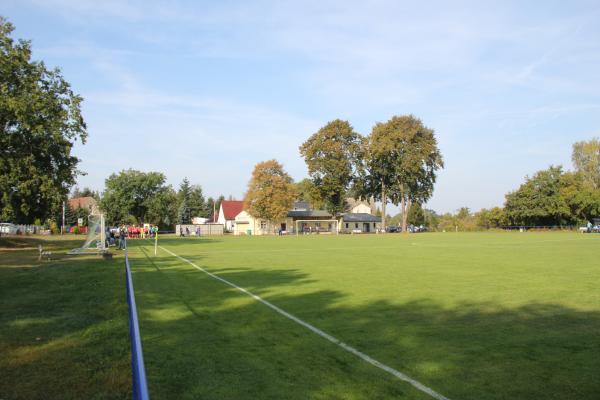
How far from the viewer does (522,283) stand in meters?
14.2

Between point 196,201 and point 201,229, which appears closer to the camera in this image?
point 201,229

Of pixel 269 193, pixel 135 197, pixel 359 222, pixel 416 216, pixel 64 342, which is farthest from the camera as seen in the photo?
pixel 416 216

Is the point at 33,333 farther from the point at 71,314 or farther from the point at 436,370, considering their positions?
the point at 436,370

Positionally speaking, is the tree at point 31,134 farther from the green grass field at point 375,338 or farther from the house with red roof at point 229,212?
the house with red roof at point 229,212

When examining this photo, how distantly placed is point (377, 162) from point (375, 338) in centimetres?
7885

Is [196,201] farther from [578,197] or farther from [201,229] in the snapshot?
[578,197]

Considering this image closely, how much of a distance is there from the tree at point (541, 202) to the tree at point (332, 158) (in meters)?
32.2

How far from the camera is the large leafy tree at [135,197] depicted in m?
91.0

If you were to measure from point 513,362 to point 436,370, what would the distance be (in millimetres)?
1188

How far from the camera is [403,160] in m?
80.9

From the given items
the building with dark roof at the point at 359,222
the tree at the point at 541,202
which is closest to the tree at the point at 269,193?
the building with dark roof at the point at 359,222

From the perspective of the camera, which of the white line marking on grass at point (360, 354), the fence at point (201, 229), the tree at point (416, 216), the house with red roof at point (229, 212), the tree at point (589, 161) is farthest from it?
the tree at point (416, 216)

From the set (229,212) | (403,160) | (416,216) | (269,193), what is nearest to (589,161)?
(416,216)


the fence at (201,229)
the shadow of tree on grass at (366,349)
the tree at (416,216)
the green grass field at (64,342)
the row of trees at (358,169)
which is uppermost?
the row of trees at (358,169)
